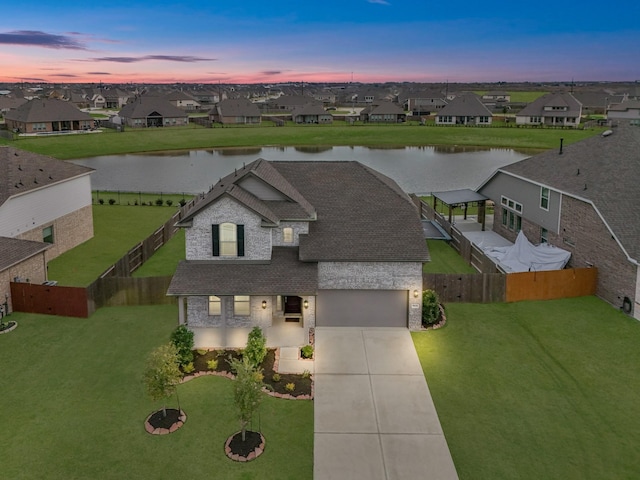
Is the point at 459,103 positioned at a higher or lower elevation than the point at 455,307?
higher

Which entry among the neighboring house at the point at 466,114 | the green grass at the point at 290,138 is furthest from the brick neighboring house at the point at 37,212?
the neighboring house at the point at 466,114

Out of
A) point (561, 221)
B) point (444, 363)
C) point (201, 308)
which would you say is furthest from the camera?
point (561, 221)

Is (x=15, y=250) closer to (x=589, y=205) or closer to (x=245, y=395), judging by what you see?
(x=245, y=395)

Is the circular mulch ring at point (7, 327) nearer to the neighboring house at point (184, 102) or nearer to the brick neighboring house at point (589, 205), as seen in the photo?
the brick neighboring house at point (589, 205)

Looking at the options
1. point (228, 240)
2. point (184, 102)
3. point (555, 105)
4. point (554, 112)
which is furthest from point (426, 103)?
point (228, 240)

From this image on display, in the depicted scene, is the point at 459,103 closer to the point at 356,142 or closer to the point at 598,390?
the point at 356,142

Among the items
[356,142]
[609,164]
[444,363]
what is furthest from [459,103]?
[444,363]
